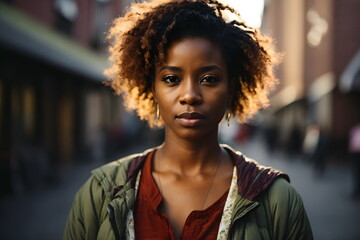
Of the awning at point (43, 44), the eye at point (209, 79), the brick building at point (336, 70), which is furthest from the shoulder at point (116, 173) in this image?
the brick building at point (336, 70)

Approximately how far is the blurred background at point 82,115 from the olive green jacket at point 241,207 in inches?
42.1

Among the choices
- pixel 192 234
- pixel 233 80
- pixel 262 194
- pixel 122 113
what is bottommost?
pixel 192 234

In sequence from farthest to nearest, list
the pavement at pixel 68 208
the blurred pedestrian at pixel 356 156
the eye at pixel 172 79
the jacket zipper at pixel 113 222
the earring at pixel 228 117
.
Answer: the blurred pedestrian at pixel 356 156, the pavement at pixel 68 208, the earring at pixel 228 117, the eye at pixel 172 79, the jacket zipper at pixel 113 222

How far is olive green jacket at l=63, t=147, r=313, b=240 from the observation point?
208 centimetres

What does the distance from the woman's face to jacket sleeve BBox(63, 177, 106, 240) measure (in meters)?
0.48

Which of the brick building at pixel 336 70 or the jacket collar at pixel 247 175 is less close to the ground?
the brick building at pixel 336 70

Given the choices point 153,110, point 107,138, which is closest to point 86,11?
point 107,138

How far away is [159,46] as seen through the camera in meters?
2.20

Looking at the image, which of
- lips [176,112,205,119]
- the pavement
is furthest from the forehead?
the pavement

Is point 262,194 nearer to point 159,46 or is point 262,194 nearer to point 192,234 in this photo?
point 192,234

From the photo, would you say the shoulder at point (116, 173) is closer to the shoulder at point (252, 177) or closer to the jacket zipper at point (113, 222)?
the jacket zipper at point (113, 222)

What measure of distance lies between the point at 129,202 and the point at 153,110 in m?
0.76

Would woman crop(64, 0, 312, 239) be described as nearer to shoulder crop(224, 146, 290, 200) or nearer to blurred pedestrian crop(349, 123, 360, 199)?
shoulder crop(224, 146, 290, 200)

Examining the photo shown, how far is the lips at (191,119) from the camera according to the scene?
84.4 inches
